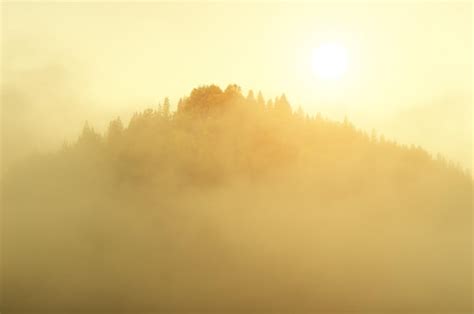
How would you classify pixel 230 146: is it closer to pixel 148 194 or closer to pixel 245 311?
pixel 148 194

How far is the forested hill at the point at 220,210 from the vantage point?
170 m

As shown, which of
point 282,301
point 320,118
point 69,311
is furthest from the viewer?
point 320,118

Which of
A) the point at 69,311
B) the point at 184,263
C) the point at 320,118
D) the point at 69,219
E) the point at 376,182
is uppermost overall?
the point at 320,118

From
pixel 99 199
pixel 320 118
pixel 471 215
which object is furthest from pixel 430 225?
pixel 99 199

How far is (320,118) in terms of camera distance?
186m

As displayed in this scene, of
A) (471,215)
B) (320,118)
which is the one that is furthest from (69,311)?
(471,215)

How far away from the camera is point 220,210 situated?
198 m

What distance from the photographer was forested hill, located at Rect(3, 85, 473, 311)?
170 meters

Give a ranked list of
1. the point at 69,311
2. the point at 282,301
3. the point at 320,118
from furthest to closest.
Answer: the point at 320,118 < the point at 282,301 < the point at 69,311

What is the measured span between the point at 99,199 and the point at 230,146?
42485mm

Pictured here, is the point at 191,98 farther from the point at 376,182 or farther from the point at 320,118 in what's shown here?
the point at 376,182

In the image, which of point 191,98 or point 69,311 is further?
point 191,98

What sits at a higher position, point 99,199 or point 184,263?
point 99,199

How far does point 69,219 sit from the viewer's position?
7116 inches
